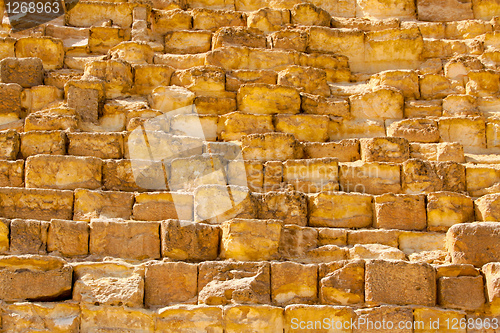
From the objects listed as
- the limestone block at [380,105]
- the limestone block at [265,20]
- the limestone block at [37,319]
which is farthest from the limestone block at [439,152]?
the limestone block at [37,319]

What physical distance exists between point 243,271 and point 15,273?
2.40 metres

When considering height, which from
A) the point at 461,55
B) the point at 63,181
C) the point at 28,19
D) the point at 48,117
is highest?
the point at 28,19

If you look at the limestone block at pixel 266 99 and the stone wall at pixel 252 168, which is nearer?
the stone wall at pixel 252 168

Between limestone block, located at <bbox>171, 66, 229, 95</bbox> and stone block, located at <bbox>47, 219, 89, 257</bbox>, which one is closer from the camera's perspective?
stone block, located at <bbox>47, 219, 89, 257</bbox>

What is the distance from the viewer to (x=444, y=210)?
9.00 meters

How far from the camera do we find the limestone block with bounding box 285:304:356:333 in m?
7.86

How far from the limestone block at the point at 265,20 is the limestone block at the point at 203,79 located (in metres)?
1.73

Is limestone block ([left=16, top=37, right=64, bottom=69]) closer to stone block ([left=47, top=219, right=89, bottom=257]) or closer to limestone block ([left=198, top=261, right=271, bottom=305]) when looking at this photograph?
stone block ([left=47, top=219, right=89, bottom=257])

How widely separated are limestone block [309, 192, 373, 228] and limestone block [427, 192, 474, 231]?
73 centimetres

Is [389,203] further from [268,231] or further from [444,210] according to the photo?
[268,231]

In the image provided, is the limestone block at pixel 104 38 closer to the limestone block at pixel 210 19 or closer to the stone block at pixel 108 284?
the limestone block at pixel 210 19

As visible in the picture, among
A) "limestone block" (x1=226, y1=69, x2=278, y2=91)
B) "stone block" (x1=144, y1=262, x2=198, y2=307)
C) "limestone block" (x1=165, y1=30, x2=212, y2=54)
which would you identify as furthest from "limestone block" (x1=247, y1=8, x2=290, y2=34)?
"stone block" (x1=144, y1=262, x2=198, y2=307)

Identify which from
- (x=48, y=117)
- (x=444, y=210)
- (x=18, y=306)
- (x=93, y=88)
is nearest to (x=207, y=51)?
(x=93, y=88)

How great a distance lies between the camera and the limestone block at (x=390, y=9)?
1342 cm
